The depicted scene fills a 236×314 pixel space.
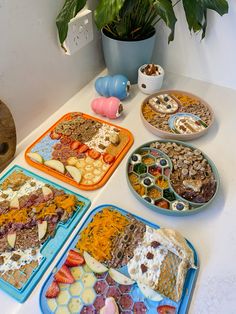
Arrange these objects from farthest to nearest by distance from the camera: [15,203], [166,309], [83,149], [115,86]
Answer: [115,86] < [83,149] < [15,203] < [166,309]

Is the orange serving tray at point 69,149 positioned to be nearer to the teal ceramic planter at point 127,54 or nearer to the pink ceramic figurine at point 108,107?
the pink ceramic figurine at point 108,107

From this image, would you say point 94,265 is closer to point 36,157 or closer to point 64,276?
point 64,276

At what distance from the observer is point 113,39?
741 millimetres

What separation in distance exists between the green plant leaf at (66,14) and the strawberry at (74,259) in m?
0.47

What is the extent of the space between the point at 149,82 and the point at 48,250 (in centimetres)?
A: 52

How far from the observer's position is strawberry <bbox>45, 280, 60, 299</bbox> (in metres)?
0.43

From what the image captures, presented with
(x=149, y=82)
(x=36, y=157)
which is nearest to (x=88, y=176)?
(x=36, y=157)

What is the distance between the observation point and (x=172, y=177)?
0.59 meters

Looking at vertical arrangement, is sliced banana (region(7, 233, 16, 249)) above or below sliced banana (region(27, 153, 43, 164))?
below

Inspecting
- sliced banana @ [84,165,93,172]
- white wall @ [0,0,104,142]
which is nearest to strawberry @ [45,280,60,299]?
sliced banana @ [84,165,93,172]

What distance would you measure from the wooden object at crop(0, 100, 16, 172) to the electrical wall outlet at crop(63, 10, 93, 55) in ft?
0.80

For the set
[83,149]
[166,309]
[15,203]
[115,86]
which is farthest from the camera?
[115,86]

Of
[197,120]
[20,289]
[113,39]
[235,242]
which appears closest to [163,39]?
[113,39]

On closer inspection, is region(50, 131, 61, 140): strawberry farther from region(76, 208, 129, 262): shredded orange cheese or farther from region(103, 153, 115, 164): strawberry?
region(76, 208, 129, 262): shredded orange cheese
